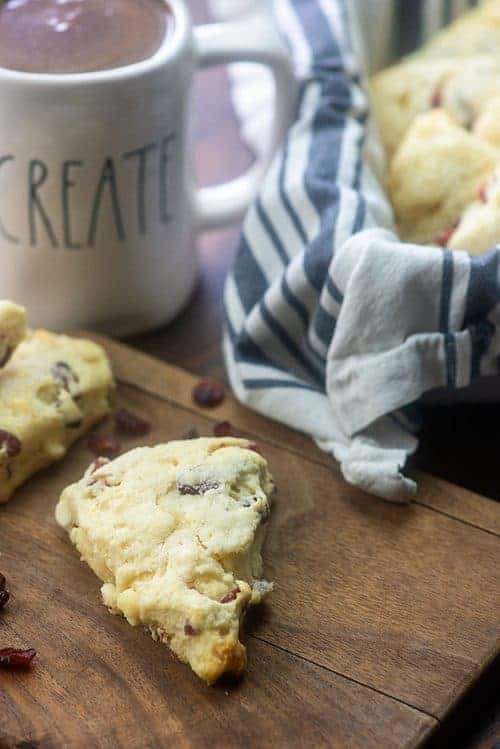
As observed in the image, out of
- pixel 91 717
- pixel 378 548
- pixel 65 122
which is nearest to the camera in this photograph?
pixel 91 717

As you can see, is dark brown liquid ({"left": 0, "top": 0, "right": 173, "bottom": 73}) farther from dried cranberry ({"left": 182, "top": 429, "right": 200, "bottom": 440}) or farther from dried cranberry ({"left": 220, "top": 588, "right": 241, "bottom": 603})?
dried cranberry ({"left": 220, "top": 588, "right": 241, "bottom": 603})

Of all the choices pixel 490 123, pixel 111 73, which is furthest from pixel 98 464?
pixel 490 123

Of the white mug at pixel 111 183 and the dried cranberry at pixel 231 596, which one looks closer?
the dried cranberry at pixel 231 596

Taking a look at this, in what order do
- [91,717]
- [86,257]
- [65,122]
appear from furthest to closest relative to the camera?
[86,257] → [65,122] → [91,717]

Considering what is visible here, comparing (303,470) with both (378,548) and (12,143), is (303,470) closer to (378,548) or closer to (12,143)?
(378,548)

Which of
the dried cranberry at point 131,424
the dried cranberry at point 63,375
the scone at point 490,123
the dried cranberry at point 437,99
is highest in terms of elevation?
the scone at point 490,123

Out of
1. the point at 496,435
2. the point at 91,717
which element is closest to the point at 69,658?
the point at 91,717

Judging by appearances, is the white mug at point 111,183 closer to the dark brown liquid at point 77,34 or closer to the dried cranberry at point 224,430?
the dark brown liquid at point 77,34

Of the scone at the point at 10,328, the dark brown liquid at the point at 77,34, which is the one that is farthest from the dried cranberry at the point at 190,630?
the dark brown liquid at the point at 77,34
